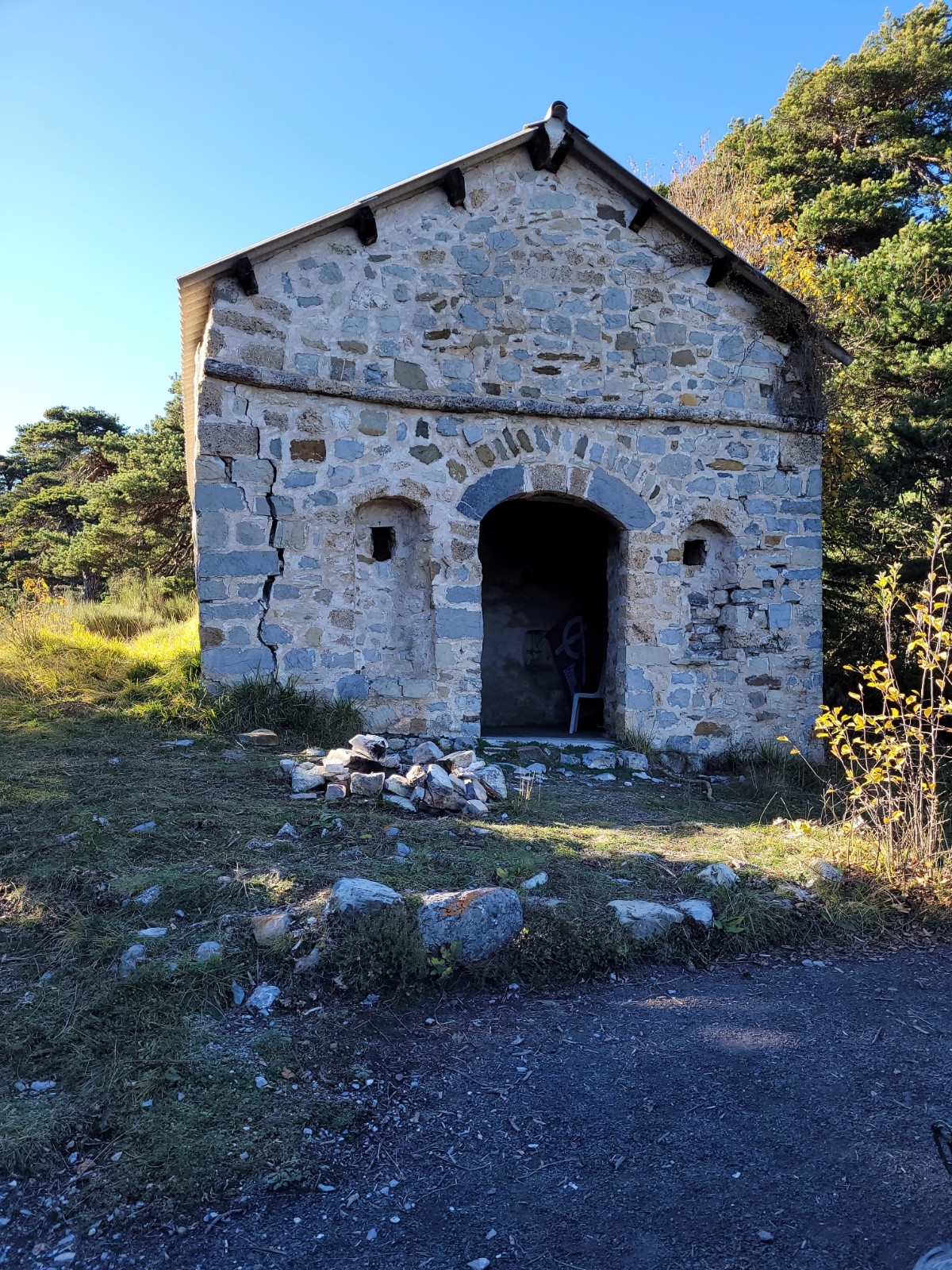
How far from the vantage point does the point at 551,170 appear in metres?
7.78

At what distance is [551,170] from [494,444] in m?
2.60

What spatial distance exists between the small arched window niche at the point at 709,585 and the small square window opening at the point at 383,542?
274cm

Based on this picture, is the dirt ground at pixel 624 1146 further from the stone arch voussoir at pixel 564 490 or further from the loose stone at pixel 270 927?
the stone arch voussoir at pixel 564 490

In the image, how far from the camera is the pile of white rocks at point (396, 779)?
528cm

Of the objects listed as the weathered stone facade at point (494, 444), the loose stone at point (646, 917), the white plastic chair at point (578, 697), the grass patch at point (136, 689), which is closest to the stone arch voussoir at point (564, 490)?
the weathered stone facade at point (494, 444)

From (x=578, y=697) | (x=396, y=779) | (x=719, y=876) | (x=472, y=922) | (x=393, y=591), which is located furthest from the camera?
(x=578, y=697)

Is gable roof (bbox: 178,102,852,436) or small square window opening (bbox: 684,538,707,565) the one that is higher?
gable roof (bbox: 178,102,852,436)

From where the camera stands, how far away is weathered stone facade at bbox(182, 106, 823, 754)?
6992 millimetres

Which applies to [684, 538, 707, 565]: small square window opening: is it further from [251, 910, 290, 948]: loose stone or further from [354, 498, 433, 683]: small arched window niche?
[251, 910, 290, 948]: loose stone

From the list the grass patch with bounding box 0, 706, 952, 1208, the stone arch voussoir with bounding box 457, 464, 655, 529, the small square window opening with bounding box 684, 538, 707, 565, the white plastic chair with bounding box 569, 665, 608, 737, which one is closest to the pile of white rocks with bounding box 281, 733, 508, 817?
the grass patch with bounding box 0, 706, 952, 1208

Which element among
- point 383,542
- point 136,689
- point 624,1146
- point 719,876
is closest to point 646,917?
point 719,876

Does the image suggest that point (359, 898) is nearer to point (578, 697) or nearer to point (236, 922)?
point (236, 922)

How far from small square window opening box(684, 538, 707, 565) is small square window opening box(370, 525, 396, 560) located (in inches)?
114

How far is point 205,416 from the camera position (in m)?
6.79
